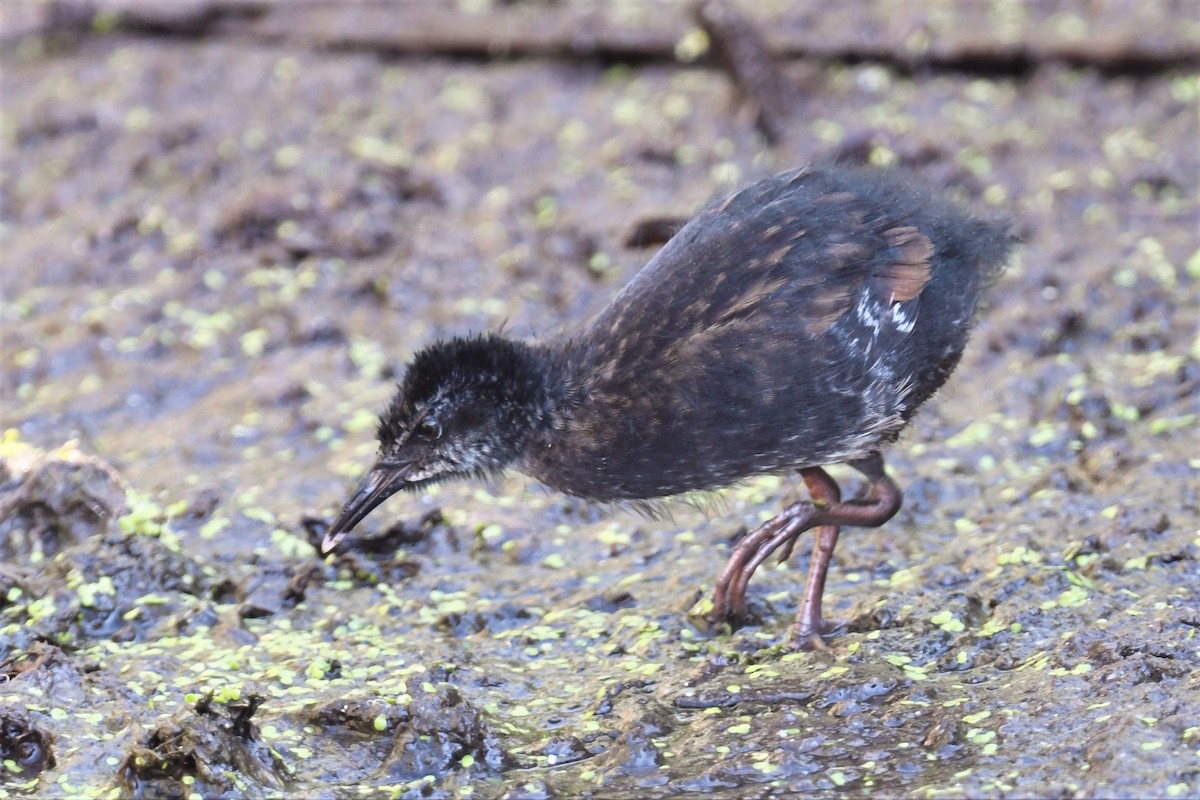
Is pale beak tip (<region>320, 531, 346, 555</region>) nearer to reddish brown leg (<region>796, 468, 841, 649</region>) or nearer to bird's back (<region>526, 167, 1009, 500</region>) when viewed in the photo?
bird's back (<region>526, 167, 1009, 500</region>)

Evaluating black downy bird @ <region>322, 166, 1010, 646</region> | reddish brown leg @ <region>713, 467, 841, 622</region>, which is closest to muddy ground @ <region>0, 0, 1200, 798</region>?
reddish brown leg @ <region>713, 467, 841, 622</region>

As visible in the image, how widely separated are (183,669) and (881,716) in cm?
243

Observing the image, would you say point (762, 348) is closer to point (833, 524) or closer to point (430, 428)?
point (833, 524)

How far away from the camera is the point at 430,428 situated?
5.71 meters

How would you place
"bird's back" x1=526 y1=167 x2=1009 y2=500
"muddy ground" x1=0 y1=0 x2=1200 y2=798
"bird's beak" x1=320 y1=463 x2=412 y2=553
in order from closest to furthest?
"muddy ground" x1=0 y1=0 x2=1200 y2=798
"bird's back" x1=526 y1=167 x2=1009 y2=500
"bird's beak" x1=320 y1=463 x2=412 y2=553

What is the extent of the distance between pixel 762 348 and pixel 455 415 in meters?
1.15

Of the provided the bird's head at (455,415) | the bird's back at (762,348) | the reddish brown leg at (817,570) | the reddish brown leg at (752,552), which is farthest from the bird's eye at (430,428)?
the reddish brown leg at (817,570)

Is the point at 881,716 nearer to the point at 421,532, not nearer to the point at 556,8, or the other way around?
the point at 421,532

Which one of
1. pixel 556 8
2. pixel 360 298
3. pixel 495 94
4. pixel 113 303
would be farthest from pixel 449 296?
pixel 556 8

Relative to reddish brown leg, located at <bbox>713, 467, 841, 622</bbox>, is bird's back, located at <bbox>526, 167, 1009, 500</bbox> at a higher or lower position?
higher

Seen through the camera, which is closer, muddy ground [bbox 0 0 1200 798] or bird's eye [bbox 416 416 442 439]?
muddy ground [bbox 0 0 1200 798]

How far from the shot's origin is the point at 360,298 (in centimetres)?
887

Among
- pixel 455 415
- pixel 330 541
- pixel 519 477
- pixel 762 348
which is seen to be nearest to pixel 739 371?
pixel 762 348

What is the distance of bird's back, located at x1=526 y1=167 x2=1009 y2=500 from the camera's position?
5.30 metres
